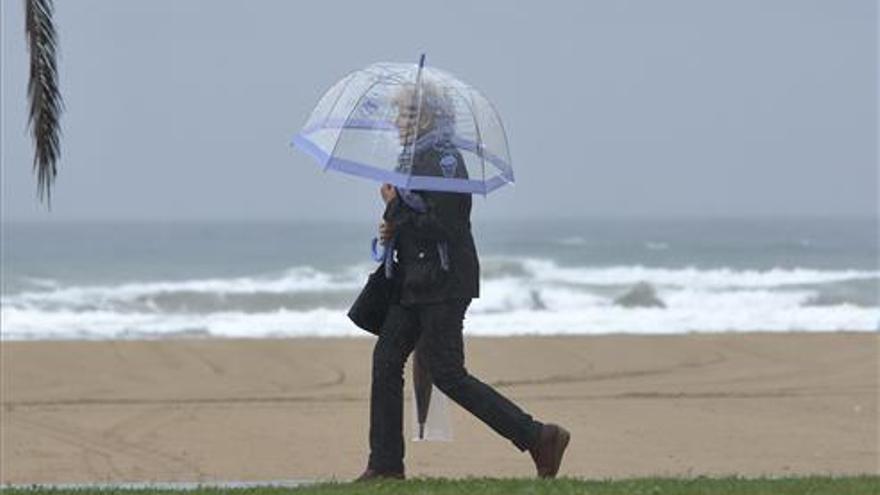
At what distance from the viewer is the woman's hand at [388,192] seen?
937 cm

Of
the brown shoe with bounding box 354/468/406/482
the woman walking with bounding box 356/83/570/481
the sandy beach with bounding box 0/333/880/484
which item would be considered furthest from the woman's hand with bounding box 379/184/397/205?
the sandy beach with bounding box 0/333/880/484

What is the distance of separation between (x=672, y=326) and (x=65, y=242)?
46690mm

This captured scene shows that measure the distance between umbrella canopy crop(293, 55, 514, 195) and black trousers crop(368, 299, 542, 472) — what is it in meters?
0.61

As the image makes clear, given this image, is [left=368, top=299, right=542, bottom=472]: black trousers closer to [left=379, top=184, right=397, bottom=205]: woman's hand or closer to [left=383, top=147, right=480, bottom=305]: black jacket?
[left=383, top=147, right=480, bottom=305]: black jacket

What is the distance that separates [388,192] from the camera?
9.41 metres

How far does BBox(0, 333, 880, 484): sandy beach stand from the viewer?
48.5 ft

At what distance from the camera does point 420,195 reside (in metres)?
9.30

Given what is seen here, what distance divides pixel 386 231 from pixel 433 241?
228mm

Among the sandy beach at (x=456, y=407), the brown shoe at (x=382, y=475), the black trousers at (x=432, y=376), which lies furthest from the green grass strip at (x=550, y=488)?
the sandy beach at (x=456, y=407)

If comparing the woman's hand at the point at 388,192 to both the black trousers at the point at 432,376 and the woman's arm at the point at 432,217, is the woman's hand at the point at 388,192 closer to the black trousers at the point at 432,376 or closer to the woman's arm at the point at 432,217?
the woman's arm at the point at 432,217

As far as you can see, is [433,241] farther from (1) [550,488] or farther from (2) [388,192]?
(1) [550,488]

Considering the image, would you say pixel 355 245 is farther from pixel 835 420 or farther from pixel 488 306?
pixel 835 420

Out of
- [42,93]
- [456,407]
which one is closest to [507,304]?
[456,407]

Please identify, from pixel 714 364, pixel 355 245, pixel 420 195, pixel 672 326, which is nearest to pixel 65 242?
pixel 355 245
